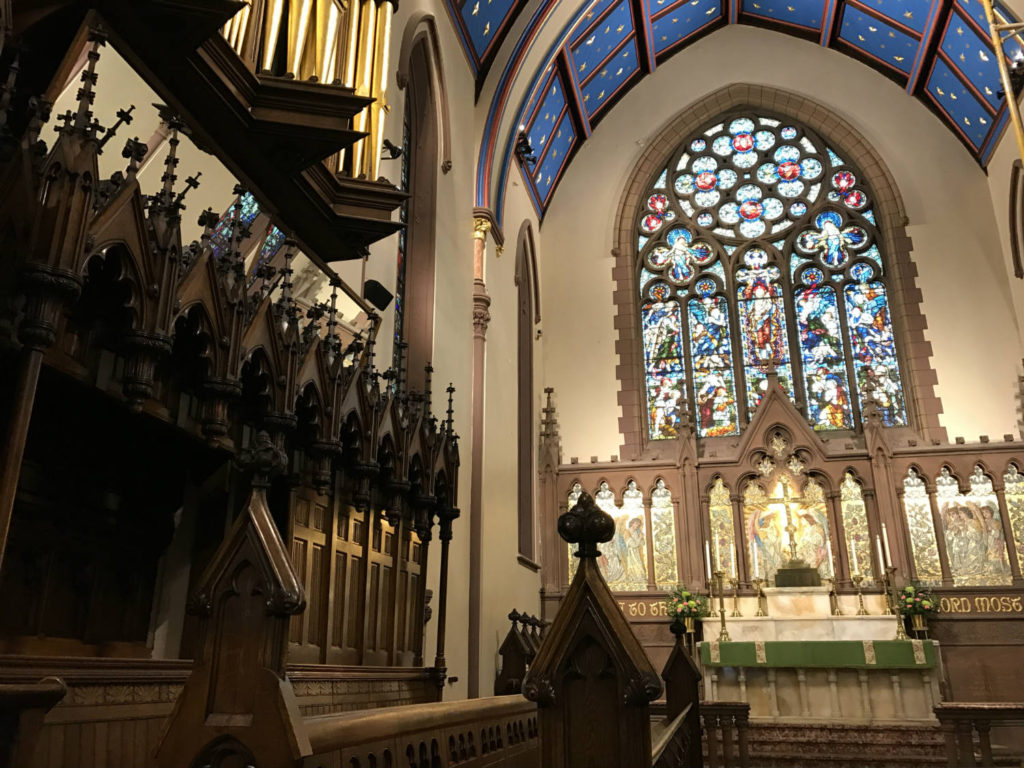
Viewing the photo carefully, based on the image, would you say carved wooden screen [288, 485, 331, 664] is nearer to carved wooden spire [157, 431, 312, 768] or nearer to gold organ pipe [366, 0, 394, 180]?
gold organ pipe [366, 0, 394, 180]

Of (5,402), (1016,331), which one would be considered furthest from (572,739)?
(1016,331)

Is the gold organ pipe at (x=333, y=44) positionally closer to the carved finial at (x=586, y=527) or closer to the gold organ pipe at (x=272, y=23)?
the gold organ pipe at (x=272, y=23)

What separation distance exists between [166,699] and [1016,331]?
1201 centimetres

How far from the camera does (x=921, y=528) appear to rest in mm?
10555

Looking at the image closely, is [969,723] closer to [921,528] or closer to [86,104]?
[921,528]

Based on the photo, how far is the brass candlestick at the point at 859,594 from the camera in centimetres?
1008

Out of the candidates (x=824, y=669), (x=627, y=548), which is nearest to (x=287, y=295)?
(x=824, y=669)

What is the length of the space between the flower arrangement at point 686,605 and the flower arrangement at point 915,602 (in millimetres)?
2262

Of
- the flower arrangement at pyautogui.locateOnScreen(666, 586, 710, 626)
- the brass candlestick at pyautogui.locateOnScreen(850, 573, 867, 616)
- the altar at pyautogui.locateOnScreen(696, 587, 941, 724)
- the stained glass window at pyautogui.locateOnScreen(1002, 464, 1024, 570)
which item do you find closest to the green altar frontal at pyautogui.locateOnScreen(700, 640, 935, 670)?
the altar at pyautogui.locateOnScreen(696, 587, 941, 724)

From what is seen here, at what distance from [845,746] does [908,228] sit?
320 inches

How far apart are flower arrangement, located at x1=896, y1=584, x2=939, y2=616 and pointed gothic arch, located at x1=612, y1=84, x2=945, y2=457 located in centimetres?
248

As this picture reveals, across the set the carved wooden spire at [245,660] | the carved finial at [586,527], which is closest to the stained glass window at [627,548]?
the carved finial at [586,527]

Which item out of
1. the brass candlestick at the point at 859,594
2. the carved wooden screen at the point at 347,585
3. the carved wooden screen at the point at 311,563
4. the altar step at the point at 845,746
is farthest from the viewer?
the brass candlestick at the point at 859,594

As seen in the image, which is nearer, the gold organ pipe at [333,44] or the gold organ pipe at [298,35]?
the gold organ pipe at [333,44]
